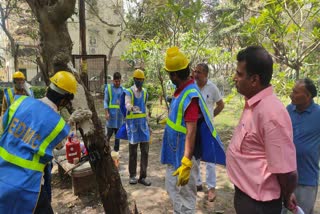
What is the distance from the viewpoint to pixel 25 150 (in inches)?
76.5

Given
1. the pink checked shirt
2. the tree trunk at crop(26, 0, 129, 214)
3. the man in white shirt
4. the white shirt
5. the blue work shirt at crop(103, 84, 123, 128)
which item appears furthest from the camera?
the blue work shirt at crop(103, 84, 123, 128)

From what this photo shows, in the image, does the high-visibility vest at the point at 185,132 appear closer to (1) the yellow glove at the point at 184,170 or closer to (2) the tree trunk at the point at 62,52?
(1) the yellow glove at the point at 184,170

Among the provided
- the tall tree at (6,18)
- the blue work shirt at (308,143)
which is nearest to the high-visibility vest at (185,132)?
the blue work shirt at (308,143)

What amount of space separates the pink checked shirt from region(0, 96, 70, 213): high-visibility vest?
1230mm

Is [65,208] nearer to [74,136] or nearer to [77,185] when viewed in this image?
[77,185]

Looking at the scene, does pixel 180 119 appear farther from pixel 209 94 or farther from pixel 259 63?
pixel 209 94

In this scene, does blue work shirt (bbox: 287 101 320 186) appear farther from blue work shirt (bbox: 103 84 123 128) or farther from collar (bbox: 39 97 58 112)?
blue work shirt (bbox: 103 84 123 128)

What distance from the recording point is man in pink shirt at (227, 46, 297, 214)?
1.56 meters

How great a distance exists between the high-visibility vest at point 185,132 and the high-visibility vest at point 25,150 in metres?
1.03

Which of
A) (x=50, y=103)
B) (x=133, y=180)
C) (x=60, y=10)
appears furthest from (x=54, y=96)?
(x=133, y=180)

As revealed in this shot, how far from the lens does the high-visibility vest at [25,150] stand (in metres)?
1.93

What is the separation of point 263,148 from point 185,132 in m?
1.01

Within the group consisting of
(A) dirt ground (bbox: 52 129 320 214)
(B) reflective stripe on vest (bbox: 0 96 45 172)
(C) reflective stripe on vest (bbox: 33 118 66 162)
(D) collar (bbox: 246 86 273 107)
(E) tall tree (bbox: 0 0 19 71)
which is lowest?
(A) dirt ground (bbox: 52 129 320 214)

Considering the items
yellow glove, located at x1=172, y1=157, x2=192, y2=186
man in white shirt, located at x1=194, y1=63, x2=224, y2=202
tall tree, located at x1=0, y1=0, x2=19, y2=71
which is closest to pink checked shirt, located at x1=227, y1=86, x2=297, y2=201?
yellow glove, located at x1=172, y1=157, x2=192, y2=186
